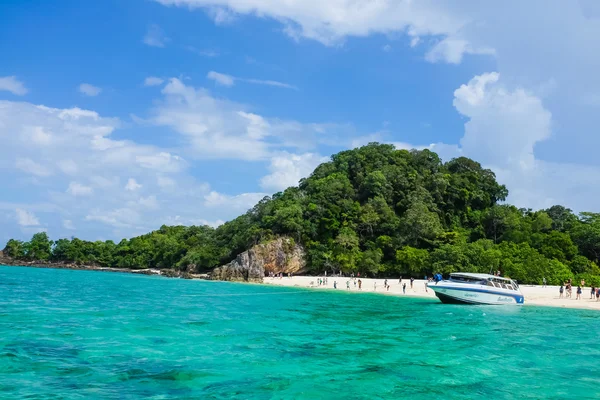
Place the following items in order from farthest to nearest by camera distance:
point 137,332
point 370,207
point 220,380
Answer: point 370,207 < point 137,332 < point 220,380

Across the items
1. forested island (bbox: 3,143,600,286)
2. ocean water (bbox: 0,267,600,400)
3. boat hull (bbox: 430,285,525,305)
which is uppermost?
forested island (bbox: 3,143,600,286)

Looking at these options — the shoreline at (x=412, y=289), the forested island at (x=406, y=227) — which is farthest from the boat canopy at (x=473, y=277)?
the forested island at (x=406, y=227)

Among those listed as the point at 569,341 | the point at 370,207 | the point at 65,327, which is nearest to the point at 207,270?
the point at 370,207

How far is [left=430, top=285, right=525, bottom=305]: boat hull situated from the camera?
3588cm

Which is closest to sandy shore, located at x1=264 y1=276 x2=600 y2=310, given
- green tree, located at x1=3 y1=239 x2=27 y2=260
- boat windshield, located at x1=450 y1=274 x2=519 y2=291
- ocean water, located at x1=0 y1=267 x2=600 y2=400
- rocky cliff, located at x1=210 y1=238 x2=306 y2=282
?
boat windshield, located at x1=450 y1=274 x2=519 y2=291

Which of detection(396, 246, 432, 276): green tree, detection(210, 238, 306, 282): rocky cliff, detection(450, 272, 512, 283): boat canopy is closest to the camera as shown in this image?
detection(450, 272, 512, 283): boat canopy

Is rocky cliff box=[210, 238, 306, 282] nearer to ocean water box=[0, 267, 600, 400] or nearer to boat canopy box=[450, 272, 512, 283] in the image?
boat canopy box=[450, 272, 512, 283]

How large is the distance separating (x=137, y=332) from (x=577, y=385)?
1713 centimetres

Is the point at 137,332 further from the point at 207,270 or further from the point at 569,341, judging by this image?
the point at 207,270

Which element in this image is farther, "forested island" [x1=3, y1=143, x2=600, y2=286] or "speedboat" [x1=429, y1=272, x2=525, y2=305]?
"forested island" [x1=3, y1=143, x2=600, y2=286]

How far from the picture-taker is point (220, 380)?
12.8m

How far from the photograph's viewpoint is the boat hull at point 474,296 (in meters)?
35.9

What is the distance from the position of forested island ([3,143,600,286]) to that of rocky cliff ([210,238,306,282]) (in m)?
1.84

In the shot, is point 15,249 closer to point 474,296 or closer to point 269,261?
point 269,261
